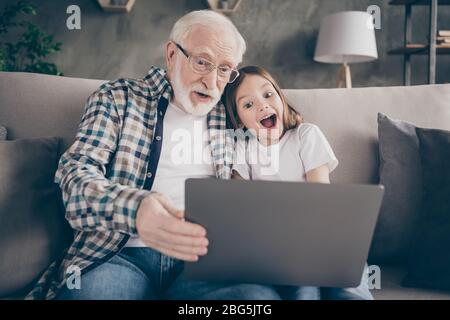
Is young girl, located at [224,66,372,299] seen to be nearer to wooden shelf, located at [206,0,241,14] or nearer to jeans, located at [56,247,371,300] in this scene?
jeans, located at [56,247,371,300]

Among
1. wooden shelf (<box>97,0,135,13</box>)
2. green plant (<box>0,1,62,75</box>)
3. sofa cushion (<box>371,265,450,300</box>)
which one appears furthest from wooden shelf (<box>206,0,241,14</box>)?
sofa cushion (<box>371,265,450,300</box>)

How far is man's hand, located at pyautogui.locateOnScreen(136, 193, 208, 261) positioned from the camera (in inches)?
31.3

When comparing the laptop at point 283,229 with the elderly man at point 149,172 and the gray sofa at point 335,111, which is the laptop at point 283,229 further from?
the gray sofa at point 335,111

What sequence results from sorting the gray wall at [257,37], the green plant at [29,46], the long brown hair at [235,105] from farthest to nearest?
1. the gray wall at [257,37]
2. the green plant at [29,46]
3. the long brown hair at [235,105]

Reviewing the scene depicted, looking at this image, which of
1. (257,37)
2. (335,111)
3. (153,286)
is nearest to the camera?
(153,286)

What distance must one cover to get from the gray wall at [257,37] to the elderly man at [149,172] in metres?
2.15

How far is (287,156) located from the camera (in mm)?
1276

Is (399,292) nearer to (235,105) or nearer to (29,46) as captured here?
(235,105)

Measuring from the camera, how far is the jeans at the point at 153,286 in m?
0.89

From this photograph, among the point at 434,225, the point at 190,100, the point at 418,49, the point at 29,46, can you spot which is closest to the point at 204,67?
the point at 190,100

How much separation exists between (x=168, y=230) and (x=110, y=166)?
437 millimetres

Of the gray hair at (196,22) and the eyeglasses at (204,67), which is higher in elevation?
the gray hair at (196,22)

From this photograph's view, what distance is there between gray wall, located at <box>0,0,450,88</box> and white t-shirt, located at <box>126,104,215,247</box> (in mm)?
2197

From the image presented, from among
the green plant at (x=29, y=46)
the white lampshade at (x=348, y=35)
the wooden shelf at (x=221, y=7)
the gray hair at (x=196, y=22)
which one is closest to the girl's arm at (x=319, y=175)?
the gray hair at (x=196, y=22)
